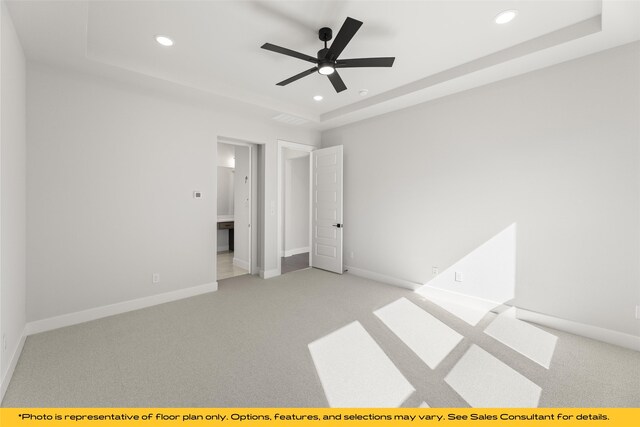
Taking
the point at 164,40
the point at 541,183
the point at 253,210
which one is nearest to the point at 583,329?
the point at 541,183

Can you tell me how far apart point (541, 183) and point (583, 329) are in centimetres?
153

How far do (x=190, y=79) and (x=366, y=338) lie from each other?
3577 millimetres

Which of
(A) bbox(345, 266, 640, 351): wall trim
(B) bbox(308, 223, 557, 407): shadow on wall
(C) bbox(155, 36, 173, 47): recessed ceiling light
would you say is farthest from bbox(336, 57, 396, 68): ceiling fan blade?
(A) bbox(345, 266, 640, 351): wall trim

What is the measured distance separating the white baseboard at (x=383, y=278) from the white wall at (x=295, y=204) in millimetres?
2284

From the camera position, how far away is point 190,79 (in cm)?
345

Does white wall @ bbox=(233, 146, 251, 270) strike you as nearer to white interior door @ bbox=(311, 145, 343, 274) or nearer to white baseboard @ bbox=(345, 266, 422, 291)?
→ white interior door @ bbox=(311, 145, 343, 274)

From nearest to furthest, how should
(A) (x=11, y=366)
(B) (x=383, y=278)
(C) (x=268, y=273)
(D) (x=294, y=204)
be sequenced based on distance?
(A) (x=11, y=366), (B) (x=383, y=278), (C) (x=268, y=273), (D) (x=294, y=204)

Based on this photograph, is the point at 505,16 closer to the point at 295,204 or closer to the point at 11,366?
the point at 11,366

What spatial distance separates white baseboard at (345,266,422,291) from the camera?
4.34 metres

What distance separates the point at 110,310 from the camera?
3330mm

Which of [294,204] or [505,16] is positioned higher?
[505,16]

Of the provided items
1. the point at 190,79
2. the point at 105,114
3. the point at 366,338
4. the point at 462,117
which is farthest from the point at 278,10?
the point at 366,338

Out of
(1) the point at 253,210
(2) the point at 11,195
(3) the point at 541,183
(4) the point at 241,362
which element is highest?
(3) the point at 541,183

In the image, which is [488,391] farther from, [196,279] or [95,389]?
[196,279]
